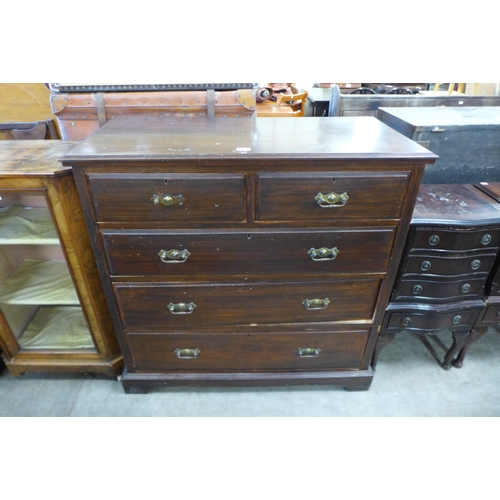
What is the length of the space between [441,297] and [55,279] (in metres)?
1.87

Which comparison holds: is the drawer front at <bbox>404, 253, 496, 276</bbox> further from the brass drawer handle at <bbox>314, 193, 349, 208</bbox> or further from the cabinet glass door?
the cabinet glass door

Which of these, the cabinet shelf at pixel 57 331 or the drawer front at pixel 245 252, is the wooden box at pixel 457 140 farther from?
the cabinet shelf at pixel 57 331

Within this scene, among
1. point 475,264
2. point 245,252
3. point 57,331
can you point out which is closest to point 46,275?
point 57,331

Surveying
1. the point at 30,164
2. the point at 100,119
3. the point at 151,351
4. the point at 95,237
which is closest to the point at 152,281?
the point at 95,237

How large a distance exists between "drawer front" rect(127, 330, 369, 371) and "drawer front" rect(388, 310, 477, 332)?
205 millimetres

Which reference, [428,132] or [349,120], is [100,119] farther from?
[428,132]

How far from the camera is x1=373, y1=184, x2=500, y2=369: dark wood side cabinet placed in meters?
1.39

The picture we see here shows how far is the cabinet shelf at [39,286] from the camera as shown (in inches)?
63.4

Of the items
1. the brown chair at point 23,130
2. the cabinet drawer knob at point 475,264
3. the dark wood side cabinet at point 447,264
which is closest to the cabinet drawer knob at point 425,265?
the dark wood side cabinet at point 447,264

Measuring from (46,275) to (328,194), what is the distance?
1.46m

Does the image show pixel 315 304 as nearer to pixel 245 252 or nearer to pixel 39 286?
pixel 245 252

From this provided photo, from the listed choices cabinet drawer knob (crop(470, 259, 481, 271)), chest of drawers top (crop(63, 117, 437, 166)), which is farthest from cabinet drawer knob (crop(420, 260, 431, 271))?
chest of drawers top (crop(63, 117, 437, 166))

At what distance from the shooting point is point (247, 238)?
1.25m

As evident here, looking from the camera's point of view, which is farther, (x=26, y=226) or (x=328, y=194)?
(x=26, y=226)
